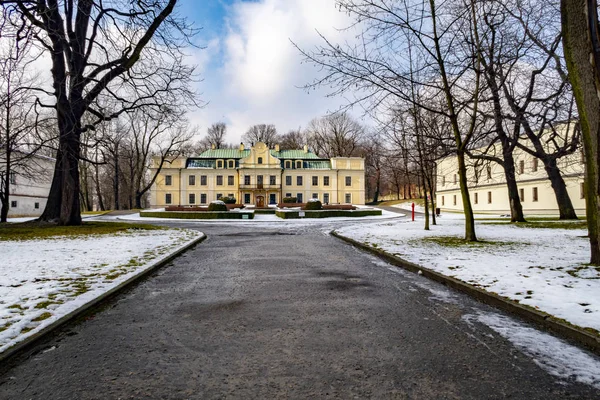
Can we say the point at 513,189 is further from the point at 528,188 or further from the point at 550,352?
the point at 550,352

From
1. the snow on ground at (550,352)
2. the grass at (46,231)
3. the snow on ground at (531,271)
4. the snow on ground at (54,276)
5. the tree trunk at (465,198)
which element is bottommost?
the snow on ground at (550,352)

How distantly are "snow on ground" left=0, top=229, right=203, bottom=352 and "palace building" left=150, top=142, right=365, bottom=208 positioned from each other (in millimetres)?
53110

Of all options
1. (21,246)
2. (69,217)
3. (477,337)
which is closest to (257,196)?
(69,217)

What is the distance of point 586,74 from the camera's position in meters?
6.87

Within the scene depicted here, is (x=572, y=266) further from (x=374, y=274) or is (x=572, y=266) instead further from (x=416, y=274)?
(x=374, y=274)

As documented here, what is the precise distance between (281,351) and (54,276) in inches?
208

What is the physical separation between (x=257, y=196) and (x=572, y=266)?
59059 mm

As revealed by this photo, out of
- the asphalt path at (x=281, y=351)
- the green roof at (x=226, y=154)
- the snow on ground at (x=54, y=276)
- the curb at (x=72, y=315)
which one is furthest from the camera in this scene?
the green roof at (x=226, y=154)

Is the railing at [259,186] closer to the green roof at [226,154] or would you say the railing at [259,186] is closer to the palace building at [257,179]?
the palace building at [257,179]

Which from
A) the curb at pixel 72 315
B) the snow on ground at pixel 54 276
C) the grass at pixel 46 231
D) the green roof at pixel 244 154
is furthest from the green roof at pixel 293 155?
the curb at pixel 72 315

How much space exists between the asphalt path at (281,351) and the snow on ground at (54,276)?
0.39 m

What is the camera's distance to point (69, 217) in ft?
64.7

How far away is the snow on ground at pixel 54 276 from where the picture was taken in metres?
4.33

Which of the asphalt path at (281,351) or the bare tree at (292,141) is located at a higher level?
the bare tree at (292,141)
